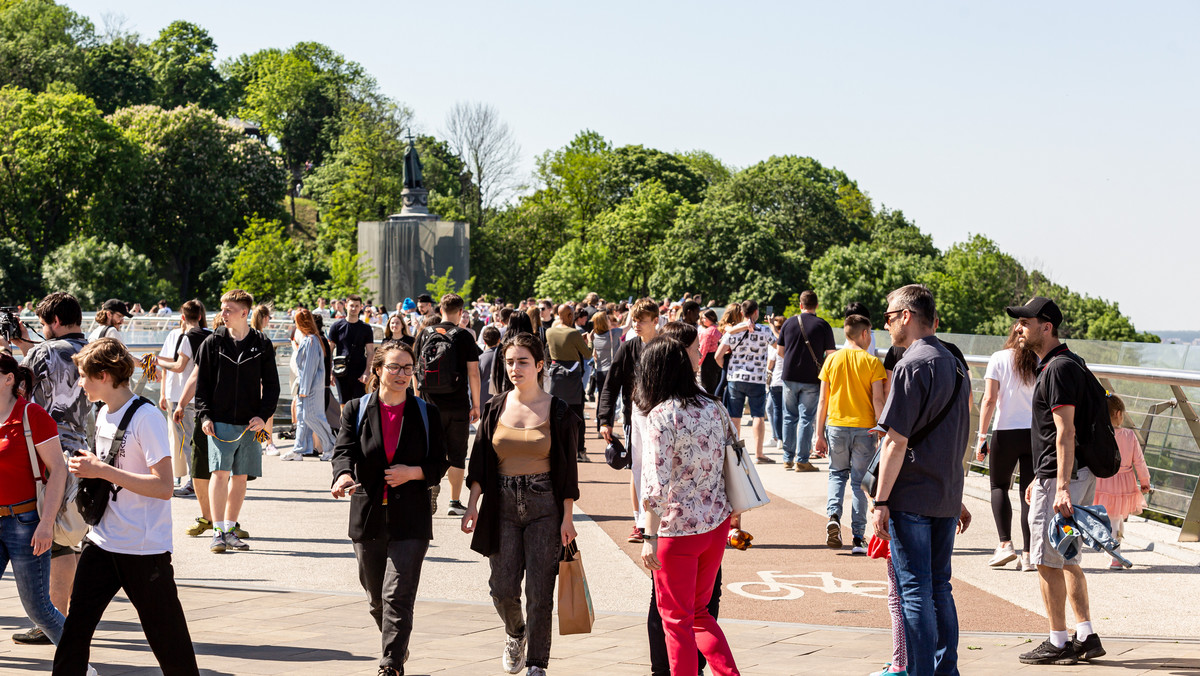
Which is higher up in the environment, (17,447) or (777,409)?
(17,447)

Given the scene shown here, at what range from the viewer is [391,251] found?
47.8m

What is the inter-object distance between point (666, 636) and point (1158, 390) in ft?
21.4

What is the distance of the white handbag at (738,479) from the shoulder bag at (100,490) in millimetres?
2499

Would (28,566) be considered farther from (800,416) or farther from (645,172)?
(645,172)

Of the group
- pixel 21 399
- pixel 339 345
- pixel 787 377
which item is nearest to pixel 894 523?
pixel 21 399

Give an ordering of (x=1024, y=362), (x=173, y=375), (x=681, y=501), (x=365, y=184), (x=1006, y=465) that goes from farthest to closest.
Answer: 1. (x=365, y=184)
2. (x=173, y=375)
3. (x=1006, y=465)
4. (x=1024, y=362)
5. (x=681, y=501)

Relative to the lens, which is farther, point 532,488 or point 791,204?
point 791,204

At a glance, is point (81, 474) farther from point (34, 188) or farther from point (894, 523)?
point (34, 188)

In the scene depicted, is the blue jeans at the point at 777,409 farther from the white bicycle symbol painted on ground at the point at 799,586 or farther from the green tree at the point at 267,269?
the green tree at the point at 267,269

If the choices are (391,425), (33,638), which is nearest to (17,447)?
(33,638)

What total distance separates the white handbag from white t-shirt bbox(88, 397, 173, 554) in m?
2.34

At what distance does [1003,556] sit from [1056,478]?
2736mm

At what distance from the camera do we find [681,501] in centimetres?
521

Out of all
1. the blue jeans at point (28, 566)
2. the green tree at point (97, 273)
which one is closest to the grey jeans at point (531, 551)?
the blue jeans at point (28, 566)
